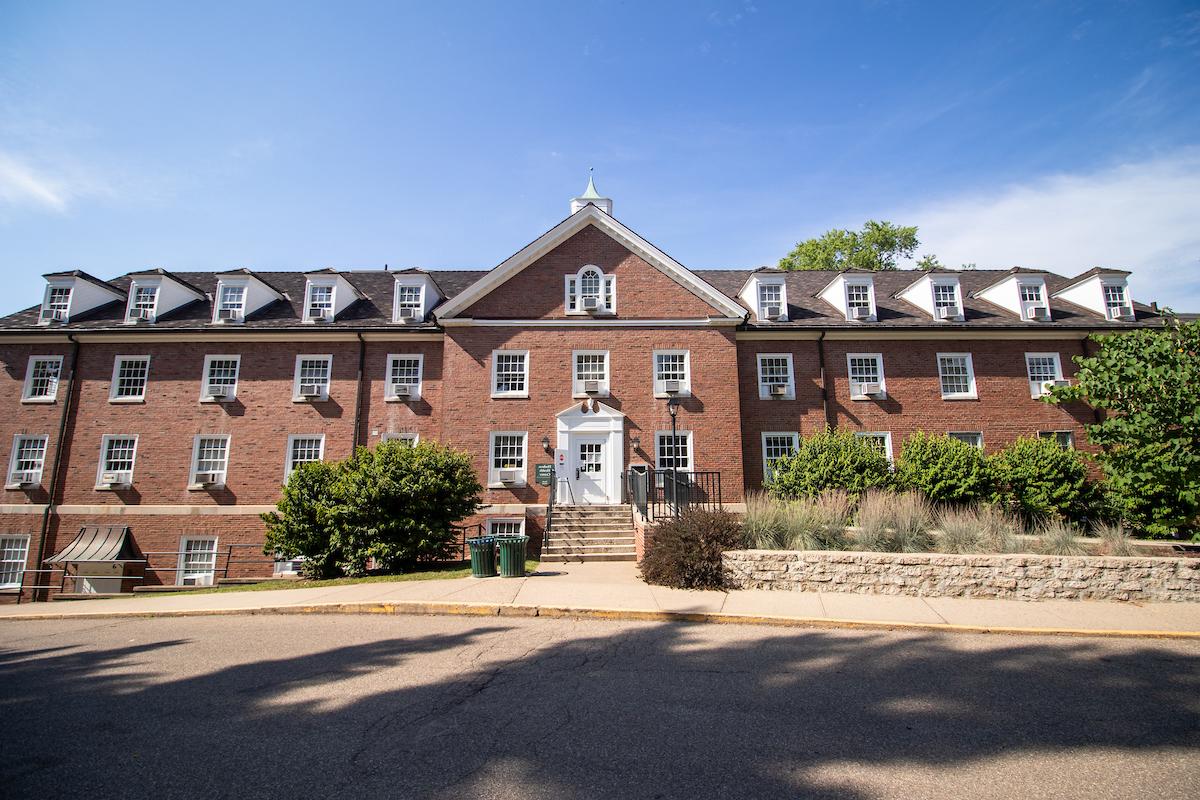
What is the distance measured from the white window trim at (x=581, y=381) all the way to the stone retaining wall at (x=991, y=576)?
9.97 meters

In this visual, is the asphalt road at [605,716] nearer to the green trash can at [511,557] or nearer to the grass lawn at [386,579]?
the green trash can at [511,557]

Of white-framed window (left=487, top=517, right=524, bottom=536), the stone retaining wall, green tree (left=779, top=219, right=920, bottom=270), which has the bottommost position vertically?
the stone retaining wall

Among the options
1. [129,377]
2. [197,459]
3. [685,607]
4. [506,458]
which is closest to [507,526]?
[506,458]

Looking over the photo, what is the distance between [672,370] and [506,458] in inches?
255

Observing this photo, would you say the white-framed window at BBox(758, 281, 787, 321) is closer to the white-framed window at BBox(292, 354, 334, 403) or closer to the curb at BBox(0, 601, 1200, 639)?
the curb at BBox(0, 601, 1200, 639)

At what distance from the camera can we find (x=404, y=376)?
68.1 feet

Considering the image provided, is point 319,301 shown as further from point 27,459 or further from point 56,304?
point 27,459

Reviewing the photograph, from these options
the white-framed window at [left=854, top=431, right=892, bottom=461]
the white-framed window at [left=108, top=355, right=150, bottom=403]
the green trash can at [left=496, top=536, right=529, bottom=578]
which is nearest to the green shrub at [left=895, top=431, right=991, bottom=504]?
the white-framed window at [left=854, top=431, right=892, bottom=461]

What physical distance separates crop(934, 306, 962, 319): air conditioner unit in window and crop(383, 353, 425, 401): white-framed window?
63.6ft

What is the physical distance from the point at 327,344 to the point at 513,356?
7.00 metres

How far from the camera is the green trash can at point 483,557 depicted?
485 inches

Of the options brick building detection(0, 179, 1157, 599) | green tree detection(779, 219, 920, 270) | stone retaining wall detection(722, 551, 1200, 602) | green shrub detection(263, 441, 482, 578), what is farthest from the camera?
green tree detection(779, 219, 920, 270)

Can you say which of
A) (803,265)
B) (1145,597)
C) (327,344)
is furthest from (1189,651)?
(803,265)

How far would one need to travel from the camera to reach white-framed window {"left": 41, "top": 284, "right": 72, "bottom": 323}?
21.2 metres
